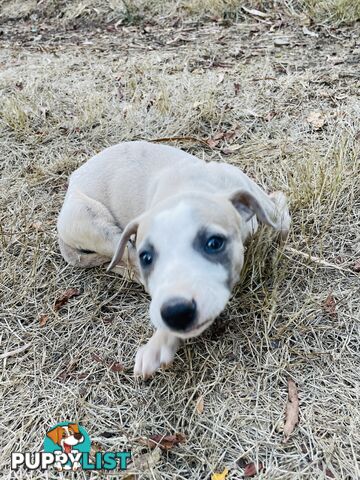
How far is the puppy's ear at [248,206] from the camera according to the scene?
2498 mm

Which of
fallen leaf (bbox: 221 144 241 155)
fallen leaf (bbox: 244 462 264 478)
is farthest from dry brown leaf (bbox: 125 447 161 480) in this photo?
fallen leaf (bbox: 221 144 241 155)

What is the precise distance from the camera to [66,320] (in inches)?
118

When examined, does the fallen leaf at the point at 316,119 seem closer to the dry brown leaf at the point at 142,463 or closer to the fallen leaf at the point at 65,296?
the fallen leaf at the point at 65,296

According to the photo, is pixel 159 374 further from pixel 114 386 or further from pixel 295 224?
pixel 295 224

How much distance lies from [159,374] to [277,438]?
65 centimetres

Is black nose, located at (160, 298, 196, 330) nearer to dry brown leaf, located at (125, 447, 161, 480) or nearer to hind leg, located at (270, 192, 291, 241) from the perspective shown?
dry brown leaf, located at (125, 447, 161, 480)

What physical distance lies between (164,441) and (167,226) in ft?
3.13

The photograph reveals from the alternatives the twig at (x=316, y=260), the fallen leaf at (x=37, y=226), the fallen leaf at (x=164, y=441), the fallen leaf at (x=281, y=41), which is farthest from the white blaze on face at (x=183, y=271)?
the fallen leaf at (x=281, y=41)

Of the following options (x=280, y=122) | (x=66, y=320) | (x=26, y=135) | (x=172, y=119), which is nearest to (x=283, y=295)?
(x=66, y=320)

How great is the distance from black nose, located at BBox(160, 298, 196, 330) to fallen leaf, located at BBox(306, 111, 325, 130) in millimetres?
2740

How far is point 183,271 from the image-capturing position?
6.85ft

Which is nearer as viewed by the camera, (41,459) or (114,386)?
(41,459)

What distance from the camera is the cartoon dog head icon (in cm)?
234

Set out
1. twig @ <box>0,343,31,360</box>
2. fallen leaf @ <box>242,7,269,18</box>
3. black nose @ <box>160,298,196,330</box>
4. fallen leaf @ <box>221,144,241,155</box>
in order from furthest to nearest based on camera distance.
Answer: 1. fallen leaf @ <box>242,7,269,18</box>
2. fallen leaf @ <box>221,144,241,155</box>
3. twig @ <box>0,343,31,360</box>
4. black nose @ <box>160,298,196,330</box>
